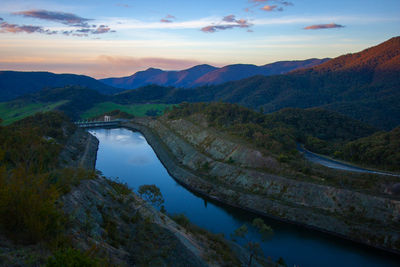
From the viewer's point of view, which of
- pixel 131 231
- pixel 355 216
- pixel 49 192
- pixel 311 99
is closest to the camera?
pixel 49 192

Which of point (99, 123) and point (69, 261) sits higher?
point (69, 261)

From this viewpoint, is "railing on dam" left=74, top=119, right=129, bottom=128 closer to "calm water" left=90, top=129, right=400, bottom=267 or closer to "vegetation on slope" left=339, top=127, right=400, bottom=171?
"calm water" left=90, top=129, right=400, bottom=267

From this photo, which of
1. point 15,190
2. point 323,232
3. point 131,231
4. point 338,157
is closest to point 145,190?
point 131,231

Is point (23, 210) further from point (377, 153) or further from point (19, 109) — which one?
point (19, 109)

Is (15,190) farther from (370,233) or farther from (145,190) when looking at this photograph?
(370,233)

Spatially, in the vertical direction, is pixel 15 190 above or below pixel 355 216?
above

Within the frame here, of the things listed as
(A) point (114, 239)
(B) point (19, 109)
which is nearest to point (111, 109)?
(B) point (19, 109)

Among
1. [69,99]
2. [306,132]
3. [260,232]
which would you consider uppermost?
[69,99]

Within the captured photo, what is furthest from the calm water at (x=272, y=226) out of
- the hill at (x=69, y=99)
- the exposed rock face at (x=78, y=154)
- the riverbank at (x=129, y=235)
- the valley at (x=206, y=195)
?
the hill at (x=69, y=99)
